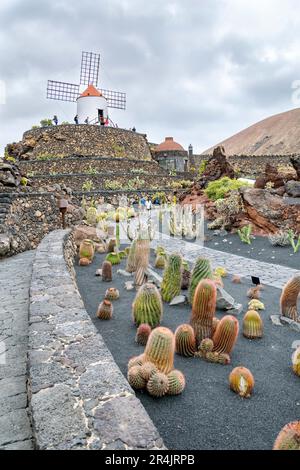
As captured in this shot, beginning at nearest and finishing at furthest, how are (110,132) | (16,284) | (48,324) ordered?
1. (48,324)
2. (16,284)
3. (110,132)

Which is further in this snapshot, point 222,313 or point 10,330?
point 222,313

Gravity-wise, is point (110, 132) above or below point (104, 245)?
above

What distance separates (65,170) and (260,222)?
53.4ft

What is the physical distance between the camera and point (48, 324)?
110 inches

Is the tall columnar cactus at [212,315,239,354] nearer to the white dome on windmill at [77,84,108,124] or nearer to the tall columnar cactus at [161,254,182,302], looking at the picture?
→ the tall columnar cactus at [161,254,182,302]

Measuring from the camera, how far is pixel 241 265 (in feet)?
24.1

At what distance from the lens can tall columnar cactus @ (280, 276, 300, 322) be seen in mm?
4008

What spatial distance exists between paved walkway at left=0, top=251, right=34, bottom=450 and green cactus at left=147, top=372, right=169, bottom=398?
81cm

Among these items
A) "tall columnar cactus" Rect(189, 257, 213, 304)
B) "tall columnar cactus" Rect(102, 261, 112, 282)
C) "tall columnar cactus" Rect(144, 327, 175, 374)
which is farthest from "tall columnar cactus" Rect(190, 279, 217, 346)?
"tall columnar cactus" Rect(102, 261, 112, 282)
